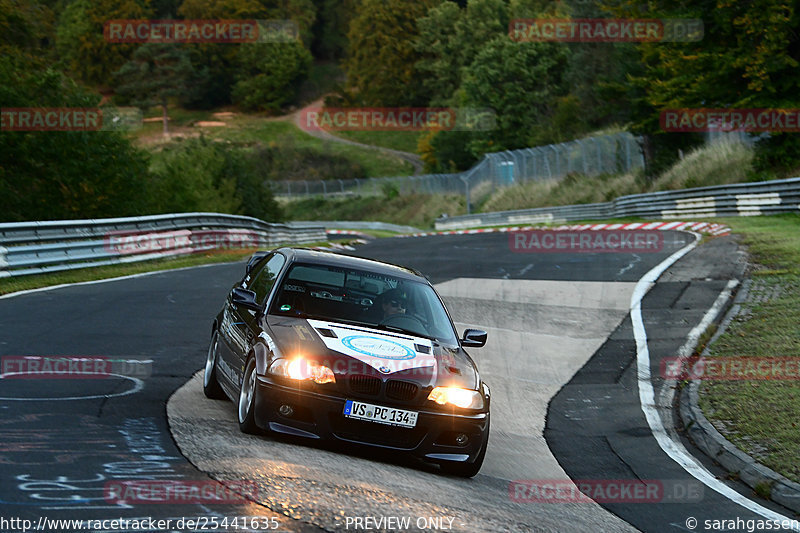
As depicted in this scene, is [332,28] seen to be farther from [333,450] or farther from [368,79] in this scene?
[333,450]

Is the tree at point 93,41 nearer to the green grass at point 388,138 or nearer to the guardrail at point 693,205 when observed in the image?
the green grass at point 388,138

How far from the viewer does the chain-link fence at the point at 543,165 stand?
50.3 metres

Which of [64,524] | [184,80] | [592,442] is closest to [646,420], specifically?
[592,442]

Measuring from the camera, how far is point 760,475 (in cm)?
792

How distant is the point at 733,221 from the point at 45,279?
20.0 m

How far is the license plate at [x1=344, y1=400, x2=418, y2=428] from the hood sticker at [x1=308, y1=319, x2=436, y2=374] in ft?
0.92

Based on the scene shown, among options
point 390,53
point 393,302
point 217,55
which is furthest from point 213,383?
point 217,55

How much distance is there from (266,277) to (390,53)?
410ft

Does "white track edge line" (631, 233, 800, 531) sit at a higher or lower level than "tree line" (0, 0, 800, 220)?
lower

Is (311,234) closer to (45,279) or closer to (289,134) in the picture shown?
(45,279)

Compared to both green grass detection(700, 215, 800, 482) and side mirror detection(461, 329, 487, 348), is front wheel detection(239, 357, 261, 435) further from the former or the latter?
green grass detection(700, 215, 800, 482)

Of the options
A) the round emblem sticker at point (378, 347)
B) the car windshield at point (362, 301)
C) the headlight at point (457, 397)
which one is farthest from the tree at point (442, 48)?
the headlight at point (457, 397)

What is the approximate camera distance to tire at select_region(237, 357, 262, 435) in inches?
293

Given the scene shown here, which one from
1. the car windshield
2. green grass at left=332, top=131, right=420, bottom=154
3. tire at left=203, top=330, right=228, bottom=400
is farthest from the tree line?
the car windshield
